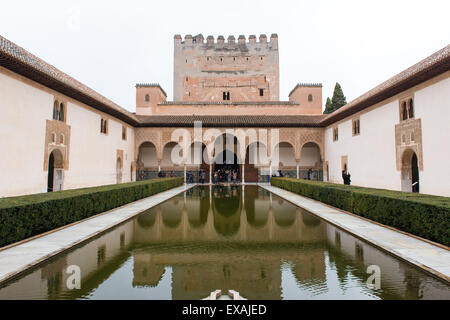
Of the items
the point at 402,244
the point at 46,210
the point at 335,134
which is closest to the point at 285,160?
the point at 335,134

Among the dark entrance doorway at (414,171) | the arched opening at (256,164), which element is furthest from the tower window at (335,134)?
the dark entrance doorway at (414,171)

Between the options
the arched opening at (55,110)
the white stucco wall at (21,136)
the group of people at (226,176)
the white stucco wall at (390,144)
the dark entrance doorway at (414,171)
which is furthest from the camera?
the group of people at (226,176)

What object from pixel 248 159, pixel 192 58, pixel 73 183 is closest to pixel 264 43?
pixel 192 58

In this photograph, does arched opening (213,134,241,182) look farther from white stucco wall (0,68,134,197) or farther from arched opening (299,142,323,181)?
white stucco wall (0,68,134,197)

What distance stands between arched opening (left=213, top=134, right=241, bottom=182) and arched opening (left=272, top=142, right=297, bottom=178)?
11.0 ft

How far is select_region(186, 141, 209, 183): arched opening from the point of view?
23484 mm

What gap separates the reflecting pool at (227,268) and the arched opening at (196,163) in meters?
17.3

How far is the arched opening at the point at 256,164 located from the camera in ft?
77.8

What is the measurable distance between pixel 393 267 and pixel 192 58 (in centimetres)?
3243

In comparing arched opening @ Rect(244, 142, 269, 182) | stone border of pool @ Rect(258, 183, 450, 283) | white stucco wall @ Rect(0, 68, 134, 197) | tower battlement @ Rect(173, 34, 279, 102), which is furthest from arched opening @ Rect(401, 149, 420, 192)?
tower battlement @ Rect(173, 34, 279, 102)

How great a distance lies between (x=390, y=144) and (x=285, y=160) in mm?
11225

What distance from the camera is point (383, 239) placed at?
5.02 m

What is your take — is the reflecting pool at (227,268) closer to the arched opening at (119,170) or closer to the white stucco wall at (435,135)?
the white stucco wall at (435,135)
